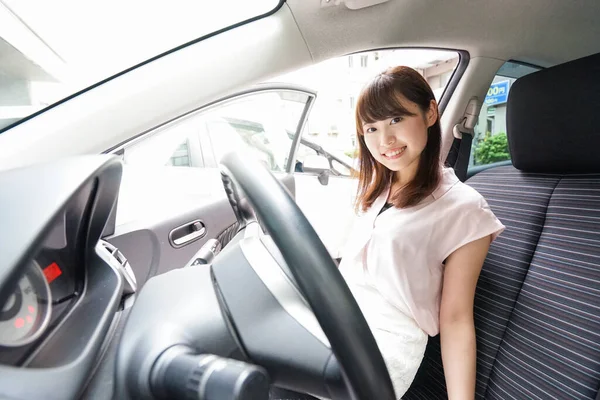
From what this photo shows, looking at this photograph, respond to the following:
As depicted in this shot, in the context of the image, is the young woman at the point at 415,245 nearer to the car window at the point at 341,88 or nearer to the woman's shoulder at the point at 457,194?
the woman's shoulder at the point at 457,194

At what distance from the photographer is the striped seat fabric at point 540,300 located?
2.65 ft

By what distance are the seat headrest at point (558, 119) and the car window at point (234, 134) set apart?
825 millimetres

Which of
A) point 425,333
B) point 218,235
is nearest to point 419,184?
point 425,333

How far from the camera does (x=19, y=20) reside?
2.97ft

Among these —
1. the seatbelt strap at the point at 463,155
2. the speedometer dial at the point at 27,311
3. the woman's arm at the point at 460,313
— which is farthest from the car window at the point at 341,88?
the speedometer dial at the point at 27,311

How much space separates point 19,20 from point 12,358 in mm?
806

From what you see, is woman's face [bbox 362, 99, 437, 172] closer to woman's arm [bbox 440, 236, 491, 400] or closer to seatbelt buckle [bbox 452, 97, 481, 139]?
woman's arm [bbox 440, 236, 491, 400]

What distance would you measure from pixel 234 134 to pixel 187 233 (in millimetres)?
614

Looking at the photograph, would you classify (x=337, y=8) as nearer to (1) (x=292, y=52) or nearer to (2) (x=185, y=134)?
(1) (x=292, y=52)

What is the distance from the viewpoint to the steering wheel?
424 millimetres

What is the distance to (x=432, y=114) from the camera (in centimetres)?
106

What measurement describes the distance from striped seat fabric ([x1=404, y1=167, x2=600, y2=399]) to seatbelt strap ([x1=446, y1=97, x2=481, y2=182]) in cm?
58

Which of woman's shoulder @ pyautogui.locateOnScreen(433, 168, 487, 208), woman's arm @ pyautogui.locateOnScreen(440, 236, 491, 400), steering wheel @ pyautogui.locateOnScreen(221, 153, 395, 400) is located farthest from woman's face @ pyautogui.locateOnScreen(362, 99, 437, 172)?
steering wheel @ pyautogui.locateOnScreen(221, 153, 395, 400)

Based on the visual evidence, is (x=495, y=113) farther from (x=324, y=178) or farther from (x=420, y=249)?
(x=420, y=249)
